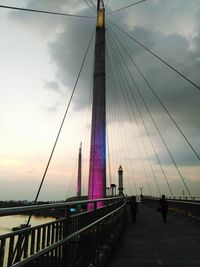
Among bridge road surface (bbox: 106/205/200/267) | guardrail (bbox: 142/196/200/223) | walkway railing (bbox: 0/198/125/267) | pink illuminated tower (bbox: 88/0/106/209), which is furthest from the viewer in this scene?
pink illuminated tower (bbox: 88/0/106/209)

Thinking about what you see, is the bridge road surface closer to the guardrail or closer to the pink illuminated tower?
the guardrail

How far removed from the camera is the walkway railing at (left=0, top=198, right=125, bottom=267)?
9.45 feet

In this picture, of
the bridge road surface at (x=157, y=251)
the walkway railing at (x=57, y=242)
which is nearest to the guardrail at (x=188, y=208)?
the bridge road surface at (x=157, y=251)

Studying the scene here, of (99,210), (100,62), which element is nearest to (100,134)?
(100,62)

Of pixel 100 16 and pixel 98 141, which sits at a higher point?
pixel 100 16

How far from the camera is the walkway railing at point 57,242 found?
2.88m

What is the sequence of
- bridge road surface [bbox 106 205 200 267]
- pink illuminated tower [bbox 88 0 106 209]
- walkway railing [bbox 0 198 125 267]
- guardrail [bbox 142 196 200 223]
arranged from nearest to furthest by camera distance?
walkway railing [bbox 0 198 125 267] → bridge road surface [bbox 106 205 200 267] → guardrail [bbox 142 196 200 223] → pink illuminated tower [bbox 88 0 106 209]

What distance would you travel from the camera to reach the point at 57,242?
154 inches

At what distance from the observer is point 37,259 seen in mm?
3287

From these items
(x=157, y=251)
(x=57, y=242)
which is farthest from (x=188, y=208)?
(x=57, y=242)

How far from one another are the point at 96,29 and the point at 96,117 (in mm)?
8385

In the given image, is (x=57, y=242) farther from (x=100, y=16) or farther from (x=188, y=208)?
(x=100, y=16)

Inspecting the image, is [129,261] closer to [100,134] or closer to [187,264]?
[187,264]

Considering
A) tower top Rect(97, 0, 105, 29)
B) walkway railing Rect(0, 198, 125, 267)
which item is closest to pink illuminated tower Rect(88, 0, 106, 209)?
tower top Rect(97, 0, 105, 29)
